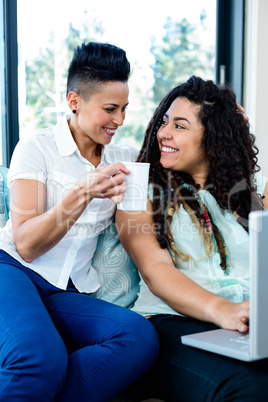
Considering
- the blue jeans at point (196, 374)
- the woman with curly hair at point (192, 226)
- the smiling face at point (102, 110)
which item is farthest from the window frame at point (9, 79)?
the blue jeans at point (196, 374)

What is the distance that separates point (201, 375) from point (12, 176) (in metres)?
0.77

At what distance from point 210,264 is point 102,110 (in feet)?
1.95

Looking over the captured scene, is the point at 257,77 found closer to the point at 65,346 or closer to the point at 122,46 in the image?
the point at 122,46

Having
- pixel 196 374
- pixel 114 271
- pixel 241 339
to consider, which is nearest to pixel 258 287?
pixel 241 339

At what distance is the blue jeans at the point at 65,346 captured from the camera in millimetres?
1057

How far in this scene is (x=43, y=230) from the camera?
1.26 metres

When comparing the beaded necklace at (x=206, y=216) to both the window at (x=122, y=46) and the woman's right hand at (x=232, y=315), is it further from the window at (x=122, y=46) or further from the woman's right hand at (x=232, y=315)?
the window at (x=122, y=46)

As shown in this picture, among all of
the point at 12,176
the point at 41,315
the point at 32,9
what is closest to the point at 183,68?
the point at 32,9

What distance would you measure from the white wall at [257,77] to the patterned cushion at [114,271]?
55.2 inches

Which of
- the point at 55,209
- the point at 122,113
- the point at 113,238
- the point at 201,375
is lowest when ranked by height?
the point at 201,375

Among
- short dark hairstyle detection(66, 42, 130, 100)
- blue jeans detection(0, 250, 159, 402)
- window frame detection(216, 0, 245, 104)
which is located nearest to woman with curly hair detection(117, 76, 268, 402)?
blue jeans detection(0, 250, 159, 402)

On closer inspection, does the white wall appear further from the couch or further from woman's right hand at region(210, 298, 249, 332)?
woman's right hand at region(210, 298, 249, 332)

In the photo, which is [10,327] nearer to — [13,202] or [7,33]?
[13,202]

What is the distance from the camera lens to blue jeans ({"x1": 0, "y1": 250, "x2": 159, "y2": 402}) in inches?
41.6
